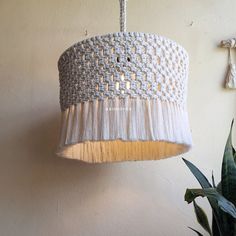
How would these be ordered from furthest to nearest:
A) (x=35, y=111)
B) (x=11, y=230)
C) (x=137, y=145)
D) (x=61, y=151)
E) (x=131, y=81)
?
(x=35, y=111) < (x=11, y=230) < (x=137, y=145) < (x=61, y=151) < (x=131, y=81)

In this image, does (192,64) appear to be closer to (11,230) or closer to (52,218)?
(52,218)

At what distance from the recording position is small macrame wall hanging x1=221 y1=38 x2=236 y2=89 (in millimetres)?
1415

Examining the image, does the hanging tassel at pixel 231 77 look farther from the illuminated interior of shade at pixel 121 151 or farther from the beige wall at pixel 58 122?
the illuminated interior of shade at pixel 121 151

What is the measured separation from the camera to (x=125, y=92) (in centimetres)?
83

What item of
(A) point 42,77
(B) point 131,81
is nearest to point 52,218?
(A) point 42,77

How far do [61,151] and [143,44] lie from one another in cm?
37

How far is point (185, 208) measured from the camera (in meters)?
1.33

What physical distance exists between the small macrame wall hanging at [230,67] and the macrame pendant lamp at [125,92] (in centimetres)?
58

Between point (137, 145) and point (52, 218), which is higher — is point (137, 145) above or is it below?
above

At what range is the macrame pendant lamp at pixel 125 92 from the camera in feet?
2.67

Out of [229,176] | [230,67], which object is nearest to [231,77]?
[230,67]

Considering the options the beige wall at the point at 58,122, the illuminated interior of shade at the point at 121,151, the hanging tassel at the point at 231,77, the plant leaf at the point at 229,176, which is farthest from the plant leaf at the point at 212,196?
the hanging tassel at the point at 231,77

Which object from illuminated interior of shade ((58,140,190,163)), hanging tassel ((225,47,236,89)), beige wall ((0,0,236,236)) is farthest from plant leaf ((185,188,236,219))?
hanging tassel ((225,47,236,89))

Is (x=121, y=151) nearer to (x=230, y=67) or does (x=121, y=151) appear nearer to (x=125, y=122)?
(x=125, y=122)
